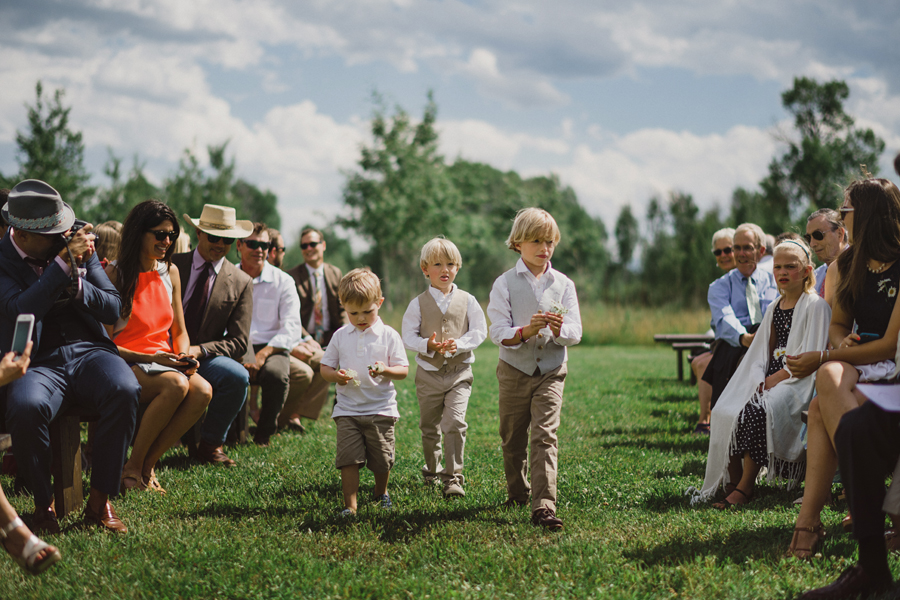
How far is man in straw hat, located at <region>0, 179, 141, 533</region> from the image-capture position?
446cm

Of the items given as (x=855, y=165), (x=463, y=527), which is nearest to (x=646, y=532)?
(x=463, y=527)

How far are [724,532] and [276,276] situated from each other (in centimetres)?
550

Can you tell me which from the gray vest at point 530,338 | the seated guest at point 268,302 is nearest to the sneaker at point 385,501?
the gray vest at point 530,338

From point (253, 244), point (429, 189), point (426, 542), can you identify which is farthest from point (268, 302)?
point (429, 189)

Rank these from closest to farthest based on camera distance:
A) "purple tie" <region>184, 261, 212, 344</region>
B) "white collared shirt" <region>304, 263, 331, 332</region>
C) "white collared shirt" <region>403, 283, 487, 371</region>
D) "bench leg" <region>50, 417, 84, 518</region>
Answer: "bench leg" <region>50, 417, 84, 518</region>, "white collared shirt" <region>403, 283, 487, 371</region>, "purple tie" <region>184, 261, 212, 344</region>, "white collared shirt" <region>304, 263, 331, 332</region>

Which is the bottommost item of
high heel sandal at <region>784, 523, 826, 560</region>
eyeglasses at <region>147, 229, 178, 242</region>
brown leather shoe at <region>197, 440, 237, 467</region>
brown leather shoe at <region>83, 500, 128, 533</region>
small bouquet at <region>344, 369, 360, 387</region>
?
brown leather shoe at <region>197, 440, 237, 467</region>

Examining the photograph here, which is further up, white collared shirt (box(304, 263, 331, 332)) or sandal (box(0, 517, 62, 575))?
white collared shirt (box(304, 263, 331, 332))

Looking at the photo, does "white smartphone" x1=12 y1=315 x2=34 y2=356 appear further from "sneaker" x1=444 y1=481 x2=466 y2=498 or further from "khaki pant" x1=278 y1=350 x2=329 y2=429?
"khaki pant" x1=278 y1=350 x2=329 y2=429

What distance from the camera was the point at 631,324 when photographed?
85.0ft

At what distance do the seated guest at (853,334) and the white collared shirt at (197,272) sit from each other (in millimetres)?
5026

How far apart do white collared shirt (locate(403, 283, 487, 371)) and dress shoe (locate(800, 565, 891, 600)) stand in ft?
9.47

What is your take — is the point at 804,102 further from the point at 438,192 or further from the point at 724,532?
the point at 724,532

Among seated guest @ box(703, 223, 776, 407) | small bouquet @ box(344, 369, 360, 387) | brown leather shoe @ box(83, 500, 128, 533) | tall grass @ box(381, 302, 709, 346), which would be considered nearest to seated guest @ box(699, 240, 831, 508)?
seated guest @ box(703, 223, 776, 407)

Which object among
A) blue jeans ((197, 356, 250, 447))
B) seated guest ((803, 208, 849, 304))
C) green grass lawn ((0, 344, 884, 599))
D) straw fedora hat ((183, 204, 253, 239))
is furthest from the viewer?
straw fedora hat ((183, 204, 253, 239))
